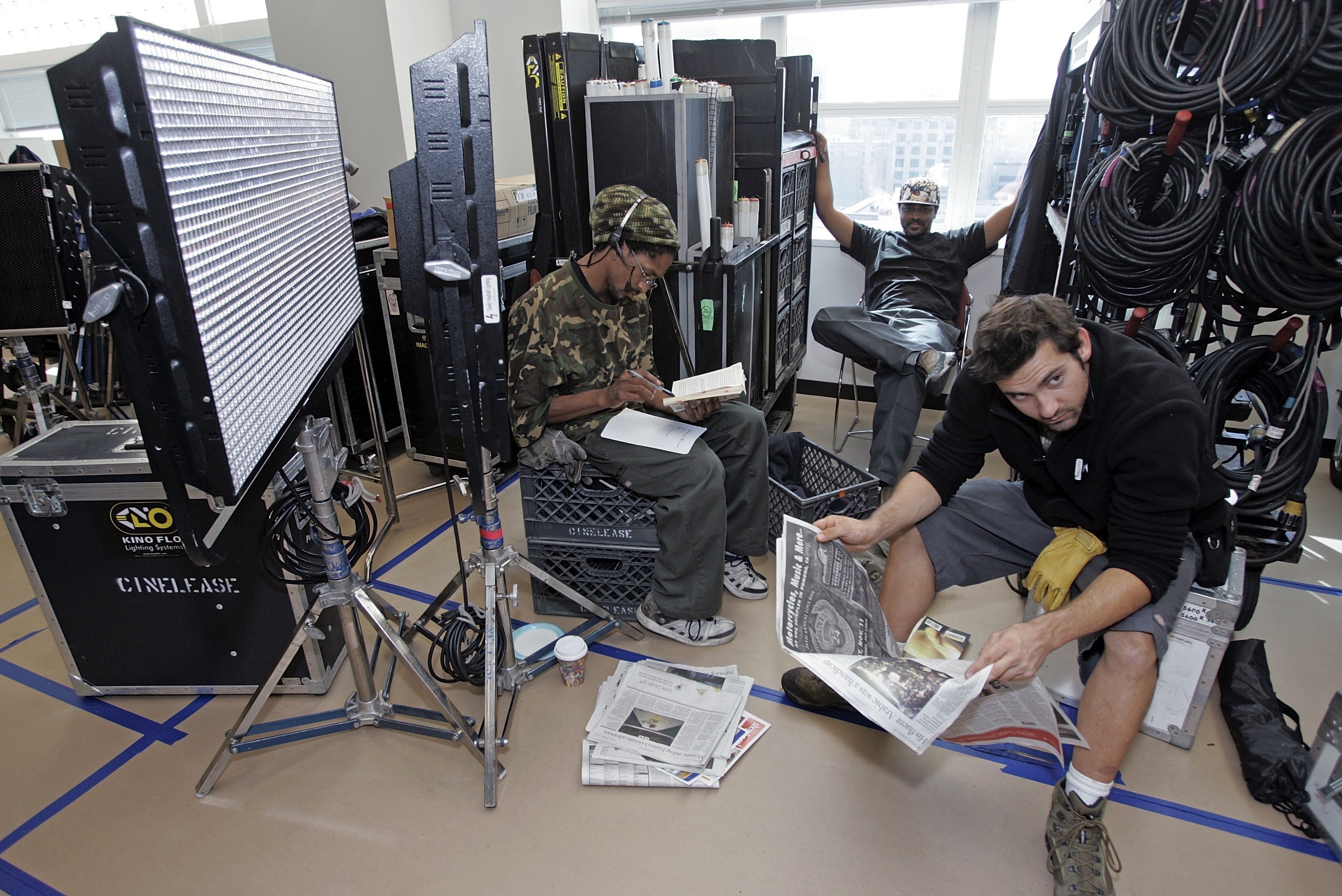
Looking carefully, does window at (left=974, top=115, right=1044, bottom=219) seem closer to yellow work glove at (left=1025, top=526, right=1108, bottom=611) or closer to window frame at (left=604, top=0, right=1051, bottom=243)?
window frame at (left=604, top=0, right=1051, bottom=243)

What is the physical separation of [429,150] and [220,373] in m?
0.55

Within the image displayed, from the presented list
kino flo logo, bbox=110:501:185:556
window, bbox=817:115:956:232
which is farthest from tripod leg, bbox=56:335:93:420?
window, bbox=817:115:956:232

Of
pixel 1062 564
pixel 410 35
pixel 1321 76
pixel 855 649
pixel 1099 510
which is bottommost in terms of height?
pixel 855 649

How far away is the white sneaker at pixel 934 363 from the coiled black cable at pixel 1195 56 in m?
1.06

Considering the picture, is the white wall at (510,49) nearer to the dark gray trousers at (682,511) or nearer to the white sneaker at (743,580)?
the dark gray trousers at (682,511)

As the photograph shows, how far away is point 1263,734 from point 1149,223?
148cm

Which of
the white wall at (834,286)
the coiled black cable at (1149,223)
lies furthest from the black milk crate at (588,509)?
the white wall at (834,286)

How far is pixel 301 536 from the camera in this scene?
1.79 metres

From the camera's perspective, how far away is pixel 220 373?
1.03m

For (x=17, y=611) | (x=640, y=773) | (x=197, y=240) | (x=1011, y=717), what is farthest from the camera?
(x=17, y=611)

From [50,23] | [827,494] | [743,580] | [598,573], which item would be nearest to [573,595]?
[598,573]

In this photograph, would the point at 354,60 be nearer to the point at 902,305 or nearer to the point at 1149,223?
the point at 902,305

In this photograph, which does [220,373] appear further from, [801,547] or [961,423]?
[961,423]

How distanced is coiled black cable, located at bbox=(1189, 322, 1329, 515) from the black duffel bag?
0.47 meters
